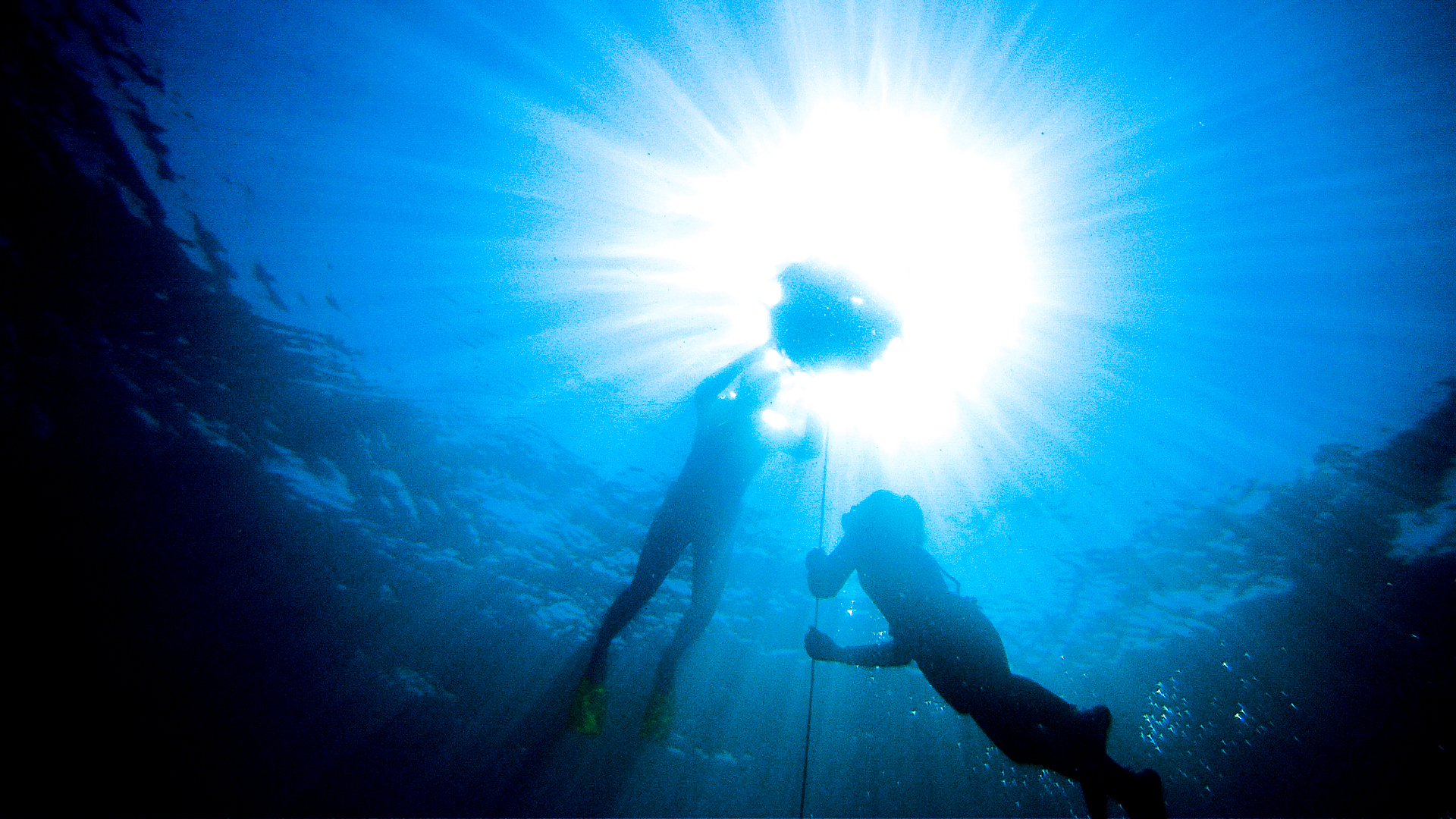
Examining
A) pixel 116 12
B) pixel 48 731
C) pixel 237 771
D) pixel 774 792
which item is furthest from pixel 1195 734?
pixel 48 731

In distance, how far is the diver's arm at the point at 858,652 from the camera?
6023mm

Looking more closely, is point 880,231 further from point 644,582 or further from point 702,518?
point 644,582

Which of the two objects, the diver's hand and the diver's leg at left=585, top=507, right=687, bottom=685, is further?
the diver's hand

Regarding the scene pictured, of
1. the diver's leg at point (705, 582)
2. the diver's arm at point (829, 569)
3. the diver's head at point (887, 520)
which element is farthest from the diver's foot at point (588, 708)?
the diver's head at point (887, 520)

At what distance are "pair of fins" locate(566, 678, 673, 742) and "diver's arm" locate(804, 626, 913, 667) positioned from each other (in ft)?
5.98

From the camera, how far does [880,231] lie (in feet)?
22.1

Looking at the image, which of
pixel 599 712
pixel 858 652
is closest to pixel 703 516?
Answer: pixel 599 712

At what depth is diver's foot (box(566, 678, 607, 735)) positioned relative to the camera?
531 centimetres

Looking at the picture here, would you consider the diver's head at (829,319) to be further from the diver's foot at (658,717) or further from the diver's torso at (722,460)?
the diver's foot at (658,717)

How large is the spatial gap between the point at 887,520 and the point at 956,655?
68.9 inches

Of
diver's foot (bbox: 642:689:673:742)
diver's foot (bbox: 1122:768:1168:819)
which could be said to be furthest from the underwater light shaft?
diver's foot (bbox: 1122:768:1168:819)

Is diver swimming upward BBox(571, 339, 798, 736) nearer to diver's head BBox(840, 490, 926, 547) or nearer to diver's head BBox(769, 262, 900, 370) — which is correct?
diver's head BBox(769, 262, 900, 370)

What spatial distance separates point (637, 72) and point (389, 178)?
4.33m

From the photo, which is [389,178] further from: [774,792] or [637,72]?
[774,792]
